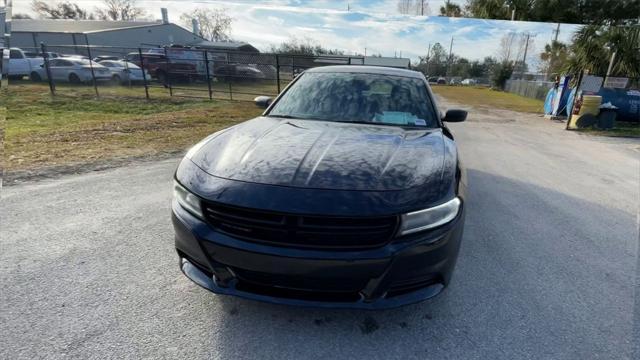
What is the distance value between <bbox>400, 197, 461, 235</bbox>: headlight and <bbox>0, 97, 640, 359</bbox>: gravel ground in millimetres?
701

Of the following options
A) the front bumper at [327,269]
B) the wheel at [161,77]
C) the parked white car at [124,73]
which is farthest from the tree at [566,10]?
the front bumper at [327,269]

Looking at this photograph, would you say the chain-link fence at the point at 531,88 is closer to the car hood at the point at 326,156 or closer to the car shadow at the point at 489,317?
the car shadow at the point at 489,317

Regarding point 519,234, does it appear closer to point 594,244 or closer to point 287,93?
point 594,244

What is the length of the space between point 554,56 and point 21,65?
109ft

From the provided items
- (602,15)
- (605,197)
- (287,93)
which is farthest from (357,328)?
(602,15)

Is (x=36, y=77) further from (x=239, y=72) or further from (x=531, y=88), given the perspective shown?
(x=531, y=88)

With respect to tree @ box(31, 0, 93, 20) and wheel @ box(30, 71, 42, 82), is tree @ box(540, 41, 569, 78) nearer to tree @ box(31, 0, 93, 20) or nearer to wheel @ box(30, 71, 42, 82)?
wheel @ box(30, 71, 42, 82)

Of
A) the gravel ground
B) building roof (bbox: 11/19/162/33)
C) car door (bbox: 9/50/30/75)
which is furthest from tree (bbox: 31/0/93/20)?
the gravel ground

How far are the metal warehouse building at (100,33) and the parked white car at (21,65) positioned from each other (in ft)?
37.6

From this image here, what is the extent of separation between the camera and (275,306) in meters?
2.24

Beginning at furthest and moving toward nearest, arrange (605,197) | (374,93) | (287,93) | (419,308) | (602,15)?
1. (602,15)
2. (605,197)
3. (287,93)
4. (374,93)
5. (419,308)

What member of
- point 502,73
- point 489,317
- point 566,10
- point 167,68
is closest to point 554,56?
point 566,10

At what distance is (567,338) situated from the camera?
2070 millimetres

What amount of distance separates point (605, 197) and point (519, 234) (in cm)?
234
